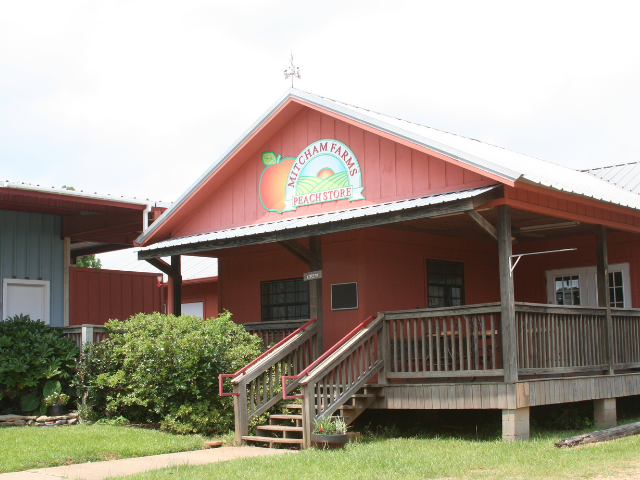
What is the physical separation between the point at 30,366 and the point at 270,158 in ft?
19.4

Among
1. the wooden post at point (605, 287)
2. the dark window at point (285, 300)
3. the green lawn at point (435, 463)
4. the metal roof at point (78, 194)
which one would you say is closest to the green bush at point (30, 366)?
the metal roof at point (78, 194)

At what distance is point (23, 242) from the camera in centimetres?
1611

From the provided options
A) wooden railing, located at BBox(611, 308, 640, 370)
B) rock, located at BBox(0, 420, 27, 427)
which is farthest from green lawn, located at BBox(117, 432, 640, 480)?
rock, located at BBox(0, 420, 27, 427)

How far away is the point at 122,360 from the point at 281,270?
373 cm

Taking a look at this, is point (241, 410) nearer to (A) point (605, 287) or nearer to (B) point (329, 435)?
(B) point (329, 435)

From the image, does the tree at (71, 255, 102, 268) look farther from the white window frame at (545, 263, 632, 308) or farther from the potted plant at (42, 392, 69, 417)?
the white window frame at (545, 263, 632, 308)

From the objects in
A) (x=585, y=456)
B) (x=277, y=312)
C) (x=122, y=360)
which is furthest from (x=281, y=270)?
(x=585, y=456)

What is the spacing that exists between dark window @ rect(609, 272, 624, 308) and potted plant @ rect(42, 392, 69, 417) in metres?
11.2

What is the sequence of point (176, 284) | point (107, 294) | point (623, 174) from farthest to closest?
point (623, 174) → point (107, 294) → point (176, 284)

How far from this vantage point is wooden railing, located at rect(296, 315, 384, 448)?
10.9 metres

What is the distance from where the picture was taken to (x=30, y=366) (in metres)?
13.5

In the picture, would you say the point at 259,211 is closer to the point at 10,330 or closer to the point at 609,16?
the point at 10,330

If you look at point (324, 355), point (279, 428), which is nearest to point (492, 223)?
point (324, 355)

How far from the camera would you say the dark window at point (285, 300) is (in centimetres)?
1510
